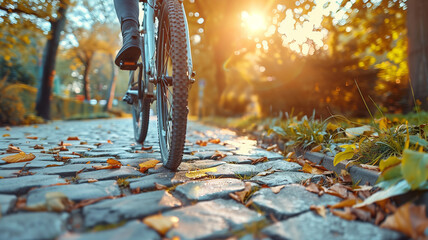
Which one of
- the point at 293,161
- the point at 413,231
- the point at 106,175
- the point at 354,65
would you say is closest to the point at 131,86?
the point at 106,175

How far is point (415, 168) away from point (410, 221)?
0.78 feet

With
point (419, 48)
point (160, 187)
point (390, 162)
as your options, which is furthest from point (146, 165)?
point (419, 48)

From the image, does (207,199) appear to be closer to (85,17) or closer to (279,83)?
(279,83)

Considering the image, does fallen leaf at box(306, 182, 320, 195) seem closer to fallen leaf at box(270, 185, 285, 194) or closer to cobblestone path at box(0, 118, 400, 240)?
cobblestone path at box(0, 118, 400, 240)

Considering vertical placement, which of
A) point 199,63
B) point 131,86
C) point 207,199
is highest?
point 199,63

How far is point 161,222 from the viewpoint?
113cm

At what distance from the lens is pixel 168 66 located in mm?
2441

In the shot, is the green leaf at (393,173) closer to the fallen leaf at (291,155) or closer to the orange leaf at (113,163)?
the fallen leaf at (291,155)

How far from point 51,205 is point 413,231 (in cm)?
140

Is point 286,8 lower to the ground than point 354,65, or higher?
Result: higher

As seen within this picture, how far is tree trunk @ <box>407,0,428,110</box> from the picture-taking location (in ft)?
18.0

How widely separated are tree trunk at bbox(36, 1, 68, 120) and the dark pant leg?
9.05 meters

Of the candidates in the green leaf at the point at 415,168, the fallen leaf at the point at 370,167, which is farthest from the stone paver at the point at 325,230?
the fallen leaf at the point at 370,167

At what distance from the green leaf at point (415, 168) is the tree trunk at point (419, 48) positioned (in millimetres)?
5248
